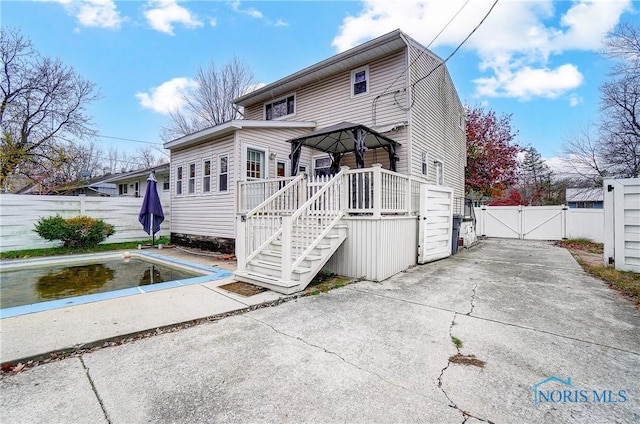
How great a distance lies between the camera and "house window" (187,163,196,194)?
10641 millimetres

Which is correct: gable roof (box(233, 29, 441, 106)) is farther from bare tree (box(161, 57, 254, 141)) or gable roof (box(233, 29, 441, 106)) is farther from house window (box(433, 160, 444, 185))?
bare tree (box(161, 57, 254, 141))

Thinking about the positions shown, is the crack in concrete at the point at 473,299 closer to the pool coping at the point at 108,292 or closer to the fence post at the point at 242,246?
the fence post at the point at 242,246

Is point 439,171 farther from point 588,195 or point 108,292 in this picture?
point 588,195

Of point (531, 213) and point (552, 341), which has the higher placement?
point (531, 213)

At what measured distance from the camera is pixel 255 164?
9.12 m

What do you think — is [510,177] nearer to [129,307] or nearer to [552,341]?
[552,341]

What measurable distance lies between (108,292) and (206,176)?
5956mm

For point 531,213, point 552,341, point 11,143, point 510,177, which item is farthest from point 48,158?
point 510,177

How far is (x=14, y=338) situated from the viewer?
2.92m

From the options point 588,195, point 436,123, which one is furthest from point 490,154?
point 436,123

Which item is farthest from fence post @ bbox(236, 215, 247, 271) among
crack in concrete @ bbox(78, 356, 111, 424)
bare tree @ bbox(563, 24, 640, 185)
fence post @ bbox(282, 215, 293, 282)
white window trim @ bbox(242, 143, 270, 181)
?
bare tree @ bbox(563, 24, 640, 185)

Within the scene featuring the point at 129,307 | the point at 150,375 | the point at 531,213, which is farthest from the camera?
the point at 531,213

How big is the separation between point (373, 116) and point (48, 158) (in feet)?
55.0

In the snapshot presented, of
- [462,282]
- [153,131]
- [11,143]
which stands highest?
[153,131]
